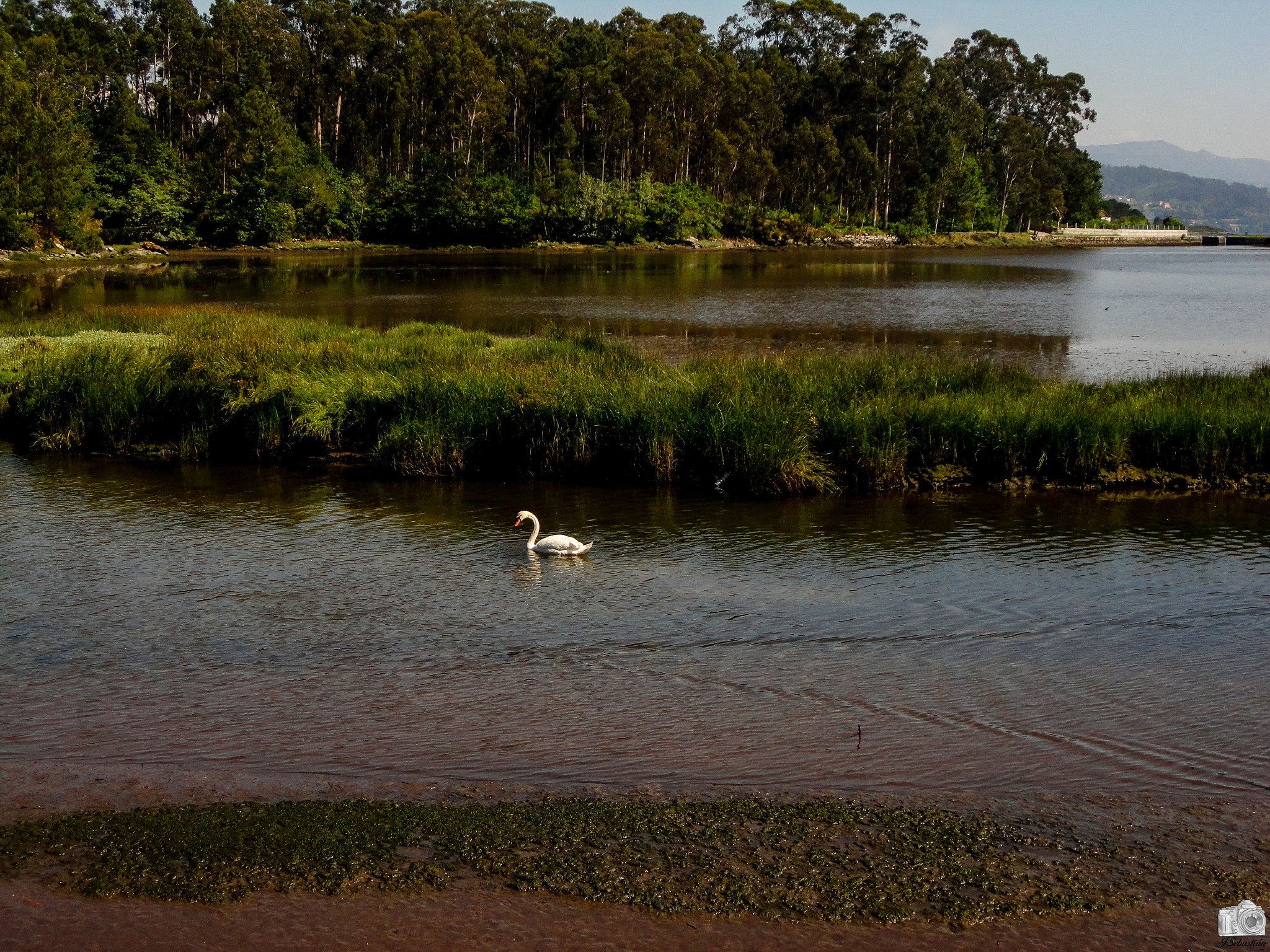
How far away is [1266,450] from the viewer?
14836 mm

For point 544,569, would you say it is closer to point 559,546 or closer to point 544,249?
point 559,546

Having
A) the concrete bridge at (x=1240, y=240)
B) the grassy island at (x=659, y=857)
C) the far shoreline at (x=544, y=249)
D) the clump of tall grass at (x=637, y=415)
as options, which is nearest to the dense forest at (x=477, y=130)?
the far shoreline at (x=544, y=249)

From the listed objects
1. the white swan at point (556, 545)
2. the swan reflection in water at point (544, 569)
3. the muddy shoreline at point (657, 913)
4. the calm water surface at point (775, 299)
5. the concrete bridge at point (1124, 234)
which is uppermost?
the concrete bridge at point (1124, 234)

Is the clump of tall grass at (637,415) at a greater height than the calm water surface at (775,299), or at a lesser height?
lesser

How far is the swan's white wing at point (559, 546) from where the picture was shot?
1120 cm

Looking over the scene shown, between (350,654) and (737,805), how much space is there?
381 centimetres

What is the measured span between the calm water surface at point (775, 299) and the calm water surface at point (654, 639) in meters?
13.0

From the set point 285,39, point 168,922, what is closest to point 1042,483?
point 168,922

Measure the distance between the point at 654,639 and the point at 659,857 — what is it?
3553 millimetres

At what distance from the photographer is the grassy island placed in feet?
17.0

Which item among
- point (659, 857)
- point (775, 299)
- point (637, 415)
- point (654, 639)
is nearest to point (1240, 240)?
point (775, 299)

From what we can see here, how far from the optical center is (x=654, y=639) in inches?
354

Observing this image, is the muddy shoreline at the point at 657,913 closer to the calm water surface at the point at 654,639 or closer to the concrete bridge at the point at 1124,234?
the calm water surface at the point at 654,639

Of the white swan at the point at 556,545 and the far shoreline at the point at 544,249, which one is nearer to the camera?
the white swan at the point at 556,545
